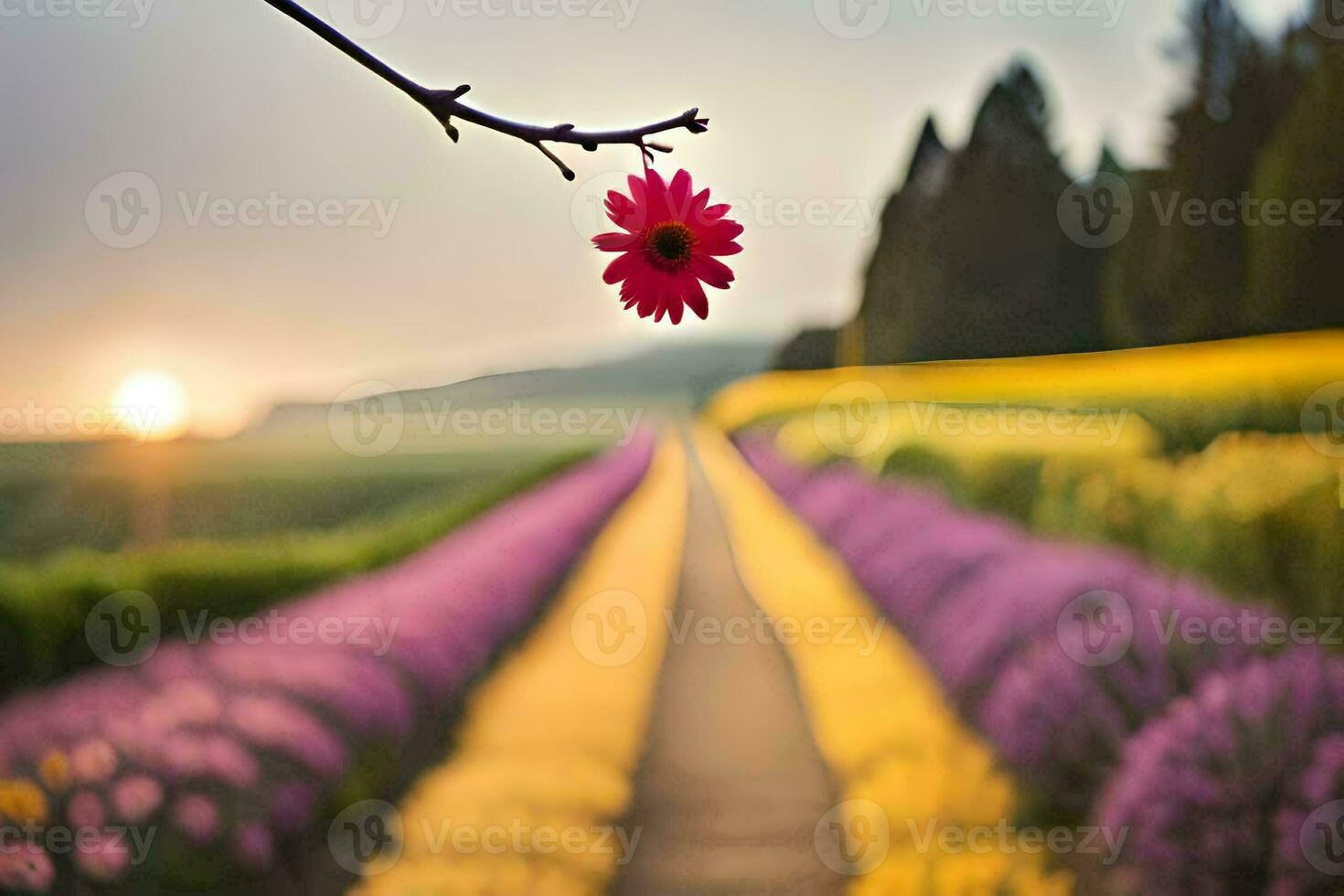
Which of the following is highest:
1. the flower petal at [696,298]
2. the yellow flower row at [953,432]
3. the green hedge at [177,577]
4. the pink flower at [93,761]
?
the yellow flower row at [953,432]

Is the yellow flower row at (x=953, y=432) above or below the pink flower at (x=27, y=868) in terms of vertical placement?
above

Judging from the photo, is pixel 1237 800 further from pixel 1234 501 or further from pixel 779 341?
pixel 779 341

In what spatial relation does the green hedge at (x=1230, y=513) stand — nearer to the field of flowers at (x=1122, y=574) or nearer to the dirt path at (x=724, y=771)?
the field of flowers at (x=1122, y=574)

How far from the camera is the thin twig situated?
232mm

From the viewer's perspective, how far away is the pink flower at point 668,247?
0.24m

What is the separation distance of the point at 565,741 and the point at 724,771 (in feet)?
0.78

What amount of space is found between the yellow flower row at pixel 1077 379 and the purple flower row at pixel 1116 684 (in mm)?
234

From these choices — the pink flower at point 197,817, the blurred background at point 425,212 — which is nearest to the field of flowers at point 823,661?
the pink flower at point 197,817

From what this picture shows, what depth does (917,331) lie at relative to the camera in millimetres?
1693

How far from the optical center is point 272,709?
133 cm

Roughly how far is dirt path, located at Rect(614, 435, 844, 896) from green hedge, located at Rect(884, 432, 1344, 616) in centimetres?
49

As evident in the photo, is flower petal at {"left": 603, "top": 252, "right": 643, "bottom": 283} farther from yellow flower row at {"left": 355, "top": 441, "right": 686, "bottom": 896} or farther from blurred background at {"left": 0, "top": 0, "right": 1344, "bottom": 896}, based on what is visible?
yellow flower row at {"left": 355, "top": 441, "right": 686, "bottom": 896}

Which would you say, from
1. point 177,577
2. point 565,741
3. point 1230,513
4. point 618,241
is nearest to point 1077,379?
point 1230,513

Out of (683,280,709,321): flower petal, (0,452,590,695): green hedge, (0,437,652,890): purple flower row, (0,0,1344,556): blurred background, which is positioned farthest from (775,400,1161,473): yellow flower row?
(683,280,709,321): flower petal
